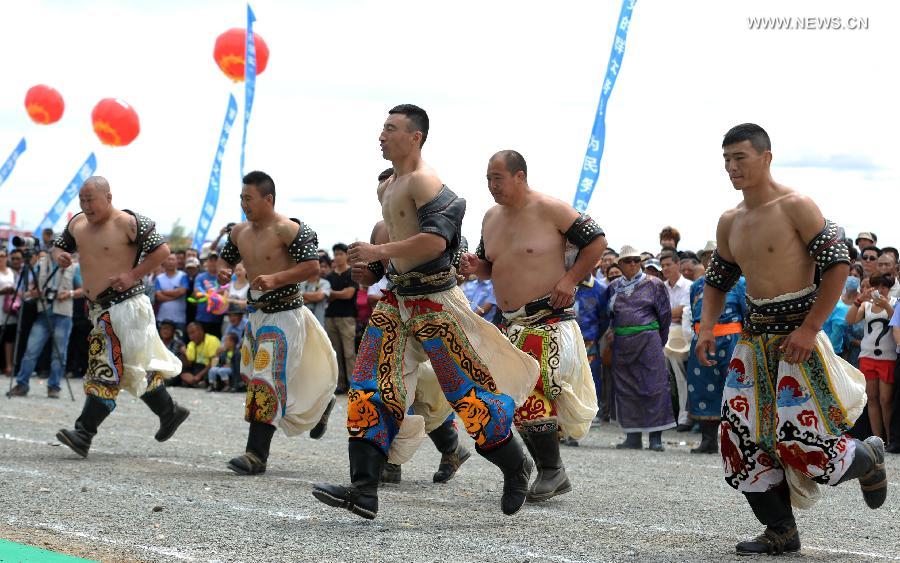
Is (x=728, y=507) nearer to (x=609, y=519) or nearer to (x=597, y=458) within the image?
(x=609, y=519)

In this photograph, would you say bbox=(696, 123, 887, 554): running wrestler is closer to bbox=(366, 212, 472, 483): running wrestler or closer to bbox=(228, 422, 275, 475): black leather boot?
bbox=(366, 212, 472, 483): running wrestler

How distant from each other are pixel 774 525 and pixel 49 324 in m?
10.6

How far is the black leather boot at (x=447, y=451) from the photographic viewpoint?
24.7 feet

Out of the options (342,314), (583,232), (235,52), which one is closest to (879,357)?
(583,232)

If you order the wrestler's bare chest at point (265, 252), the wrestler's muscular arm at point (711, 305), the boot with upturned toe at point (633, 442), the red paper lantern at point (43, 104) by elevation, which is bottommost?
the boot with upturned toe at point (633, 442)

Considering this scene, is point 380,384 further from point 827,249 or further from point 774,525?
point 827,249

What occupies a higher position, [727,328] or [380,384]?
[727,328]

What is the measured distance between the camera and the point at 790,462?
201 inches

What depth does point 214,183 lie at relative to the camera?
68.9ft

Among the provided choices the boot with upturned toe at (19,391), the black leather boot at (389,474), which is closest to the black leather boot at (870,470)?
the black leather boot at (389,474)

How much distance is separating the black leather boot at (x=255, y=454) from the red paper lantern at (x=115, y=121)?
13.7 meters

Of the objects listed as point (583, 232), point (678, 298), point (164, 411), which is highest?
point (678, 298)

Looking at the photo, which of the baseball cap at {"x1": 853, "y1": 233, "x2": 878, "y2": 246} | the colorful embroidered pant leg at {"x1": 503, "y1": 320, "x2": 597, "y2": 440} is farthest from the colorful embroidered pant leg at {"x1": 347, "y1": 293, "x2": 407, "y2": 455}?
the baseball cap at {"x1": 853, "y1": 233, "x2": 878, "y2": 246}

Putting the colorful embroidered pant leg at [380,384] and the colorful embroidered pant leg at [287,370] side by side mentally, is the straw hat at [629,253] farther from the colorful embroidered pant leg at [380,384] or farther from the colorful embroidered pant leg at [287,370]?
the colorful embroidered pant leg at [380,384]
